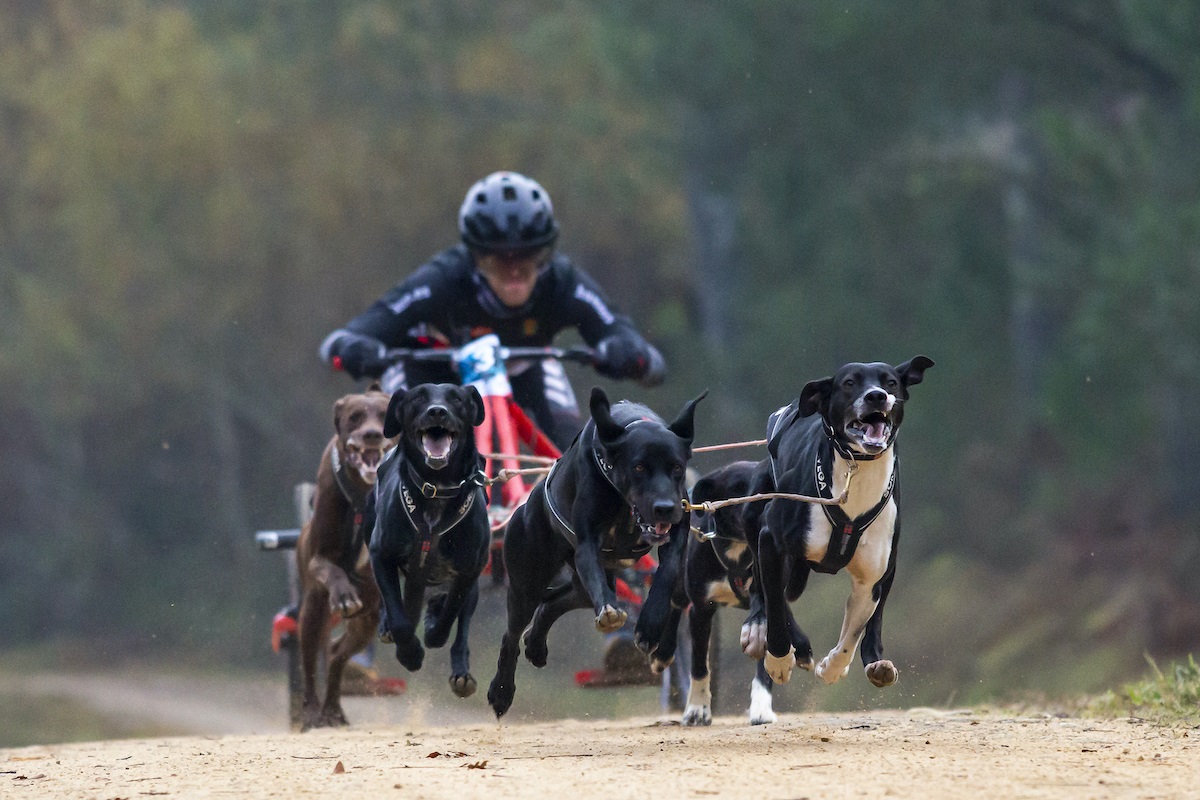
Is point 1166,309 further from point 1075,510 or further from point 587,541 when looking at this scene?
point 587,541

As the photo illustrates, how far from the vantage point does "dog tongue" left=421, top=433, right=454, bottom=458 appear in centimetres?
759

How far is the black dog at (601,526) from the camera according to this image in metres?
7.01

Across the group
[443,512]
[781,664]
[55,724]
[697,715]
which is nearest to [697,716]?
[697,715]

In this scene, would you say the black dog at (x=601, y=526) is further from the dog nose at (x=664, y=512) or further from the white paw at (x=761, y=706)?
the white paw at (x=761, y=706)

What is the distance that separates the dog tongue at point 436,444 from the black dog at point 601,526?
426 millimetres

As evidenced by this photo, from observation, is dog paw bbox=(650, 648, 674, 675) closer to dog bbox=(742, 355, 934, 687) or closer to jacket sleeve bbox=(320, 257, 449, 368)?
dog bbox=(742, 355, 934, 687)

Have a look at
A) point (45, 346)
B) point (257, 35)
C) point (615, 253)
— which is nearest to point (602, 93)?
point (615, 253)

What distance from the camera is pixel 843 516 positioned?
280 inches

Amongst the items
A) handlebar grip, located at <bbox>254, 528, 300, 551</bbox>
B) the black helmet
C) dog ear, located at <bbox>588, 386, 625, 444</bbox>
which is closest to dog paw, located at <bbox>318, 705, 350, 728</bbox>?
handlebar grip, located at <bbox>254, 528, 300, 551</bbox>

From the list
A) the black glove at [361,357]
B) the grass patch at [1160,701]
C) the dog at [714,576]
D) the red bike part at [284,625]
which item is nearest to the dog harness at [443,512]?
the dog at [714,576]

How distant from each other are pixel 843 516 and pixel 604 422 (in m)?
0.91

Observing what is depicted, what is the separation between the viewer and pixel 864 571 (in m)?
7.27

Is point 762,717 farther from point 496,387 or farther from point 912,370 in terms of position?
point 496,387

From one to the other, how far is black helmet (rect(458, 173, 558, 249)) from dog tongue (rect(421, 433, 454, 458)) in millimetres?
3302
